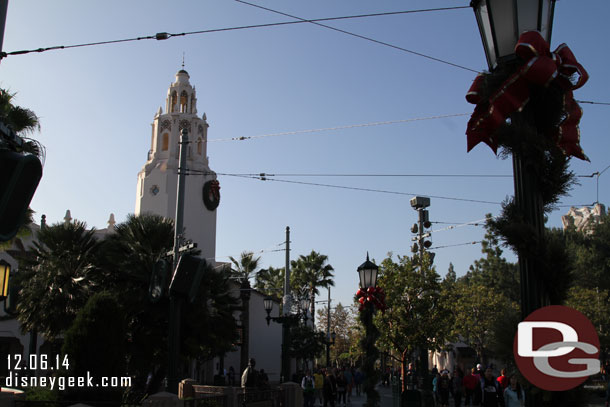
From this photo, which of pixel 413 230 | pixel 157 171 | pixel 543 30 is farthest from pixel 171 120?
pixel 543 30

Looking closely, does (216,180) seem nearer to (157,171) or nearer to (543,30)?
(157,171)

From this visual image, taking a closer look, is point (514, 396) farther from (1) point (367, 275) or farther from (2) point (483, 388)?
(1) point (367, 275)

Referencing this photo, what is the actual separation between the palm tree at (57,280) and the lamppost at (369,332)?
10.6 metres

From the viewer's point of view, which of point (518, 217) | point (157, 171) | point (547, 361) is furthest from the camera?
point (157, 171)

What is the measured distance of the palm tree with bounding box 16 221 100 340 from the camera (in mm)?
20156

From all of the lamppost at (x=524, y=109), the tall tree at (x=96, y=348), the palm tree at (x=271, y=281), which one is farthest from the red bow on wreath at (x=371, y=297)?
the palm tree at (x=271, y=281)

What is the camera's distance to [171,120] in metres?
52.7

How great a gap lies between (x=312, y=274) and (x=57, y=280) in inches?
1518

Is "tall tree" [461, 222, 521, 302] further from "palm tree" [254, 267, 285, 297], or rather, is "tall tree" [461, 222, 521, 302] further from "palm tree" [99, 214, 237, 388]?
"palm tree" [99, 214, 237, 388]

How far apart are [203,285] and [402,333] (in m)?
8.14

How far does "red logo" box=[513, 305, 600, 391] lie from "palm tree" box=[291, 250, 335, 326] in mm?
54564

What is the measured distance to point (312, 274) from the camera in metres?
57.7

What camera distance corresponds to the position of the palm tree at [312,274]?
57.7 metres

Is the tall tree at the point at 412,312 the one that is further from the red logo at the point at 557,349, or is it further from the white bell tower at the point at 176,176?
the white bell tower at the point at 176,176
